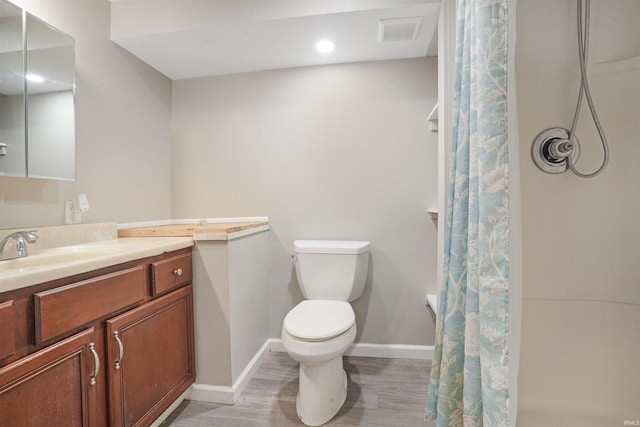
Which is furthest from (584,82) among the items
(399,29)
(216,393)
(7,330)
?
(216,393)

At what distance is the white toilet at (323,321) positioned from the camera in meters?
1.28

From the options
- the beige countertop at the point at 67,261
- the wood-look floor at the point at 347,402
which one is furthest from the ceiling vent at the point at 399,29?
the wood-look floor at the point at 347,402

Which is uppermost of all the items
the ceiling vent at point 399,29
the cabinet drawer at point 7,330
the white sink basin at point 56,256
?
the ceiling vent at point 399,29

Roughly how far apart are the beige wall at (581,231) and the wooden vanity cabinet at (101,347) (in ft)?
4.67

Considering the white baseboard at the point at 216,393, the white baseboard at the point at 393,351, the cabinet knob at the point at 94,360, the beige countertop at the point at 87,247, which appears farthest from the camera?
the white baseboard at the point at 393,351

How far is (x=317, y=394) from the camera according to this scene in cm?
133

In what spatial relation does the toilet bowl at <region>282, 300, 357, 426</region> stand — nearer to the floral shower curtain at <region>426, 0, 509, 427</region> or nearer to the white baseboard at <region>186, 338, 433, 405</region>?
the white baseboard at <region>186, 338, 433, 405</region>

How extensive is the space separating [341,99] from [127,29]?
4.35ft

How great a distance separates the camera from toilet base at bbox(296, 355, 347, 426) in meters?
1.32

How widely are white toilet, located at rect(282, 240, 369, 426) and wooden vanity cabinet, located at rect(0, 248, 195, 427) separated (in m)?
0.55

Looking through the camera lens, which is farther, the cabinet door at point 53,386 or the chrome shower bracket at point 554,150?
the chrome shower bracket at point 554,150

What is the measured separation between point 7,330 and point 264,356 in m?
1.46

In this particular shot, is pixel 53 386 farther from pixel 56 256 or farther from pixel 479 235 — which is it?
pixel 479 235

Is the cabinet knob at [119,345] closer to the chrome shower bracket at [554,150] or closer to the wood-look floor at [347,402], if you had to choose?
the wood-look floor at [347,402]
